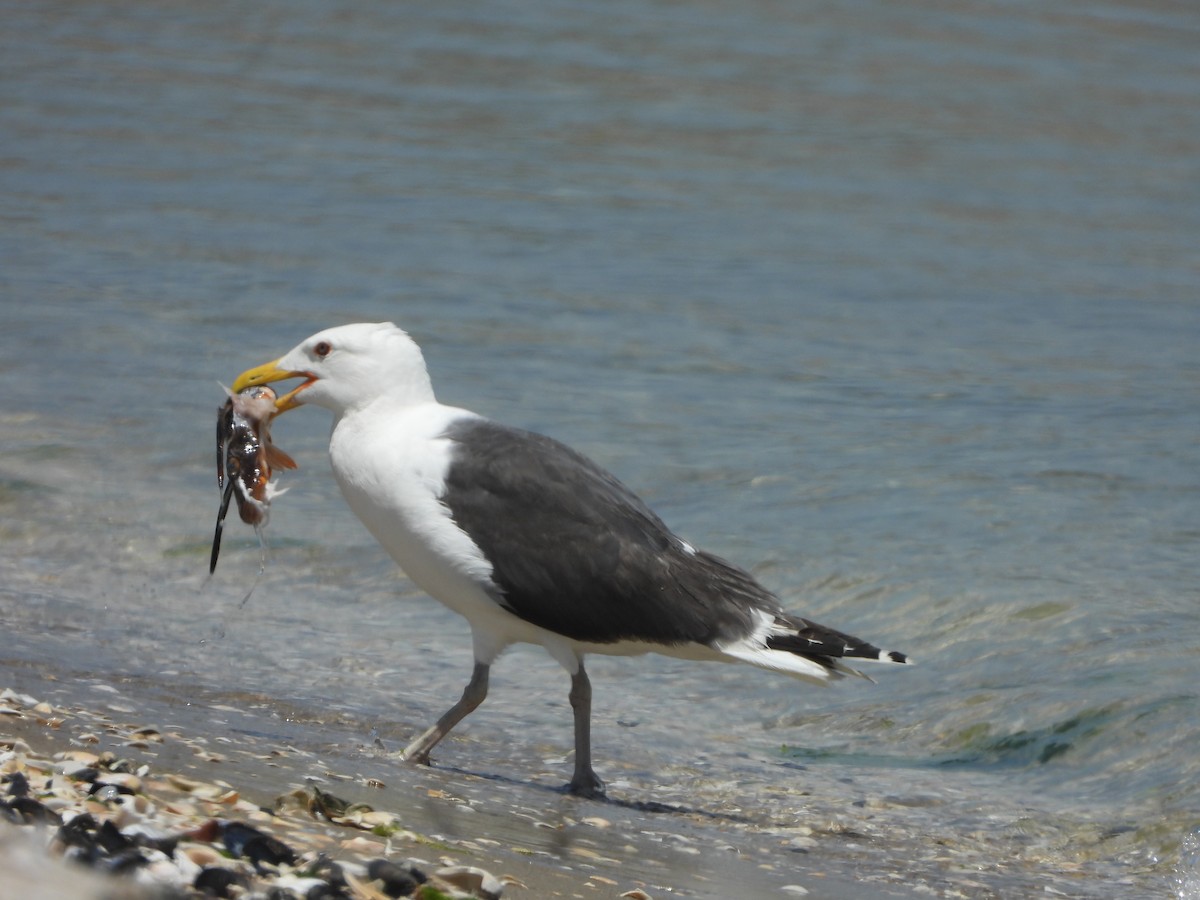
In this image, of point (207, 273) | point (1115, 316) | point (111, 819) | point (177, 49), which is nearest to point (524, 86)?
point (177, 49)

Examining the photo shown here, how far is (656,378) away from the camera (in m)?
11.7

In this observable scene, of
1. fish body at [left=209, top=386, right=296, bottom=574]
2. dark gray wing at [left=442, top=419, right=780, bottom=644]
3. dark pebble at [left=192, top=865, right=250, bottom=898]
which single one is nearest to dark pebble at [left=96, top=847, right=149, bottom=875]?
dark pebble at [left=192, top=865, right=250, bottom=898]

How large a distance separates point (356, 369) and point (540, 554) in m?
0.94

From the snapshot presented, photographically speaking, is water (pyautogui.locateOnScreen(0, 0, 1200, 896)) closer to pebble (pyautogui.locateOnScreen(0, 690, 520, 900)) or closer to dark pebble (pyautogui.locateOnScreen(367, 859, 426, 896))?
pebble (pyautogui.locateOnScreen(0, 690, 520, 900))

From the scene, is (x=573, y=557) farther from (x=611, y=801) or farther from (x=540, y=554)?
(x=611, y=801)

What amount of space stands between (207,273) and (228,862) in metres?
10.2

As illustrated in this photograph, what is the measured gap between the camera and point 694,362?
1209 cm

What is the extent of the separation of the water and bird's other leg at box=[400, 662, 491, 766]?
26 cm

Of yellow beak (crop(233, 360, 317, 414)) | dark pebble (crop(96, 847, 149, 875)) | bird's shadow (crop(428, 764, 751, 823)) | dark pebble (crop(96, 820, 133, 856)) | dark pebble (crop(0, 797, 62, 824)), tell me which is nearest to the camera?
dark pebble (crop(96, 847, 149, 875))

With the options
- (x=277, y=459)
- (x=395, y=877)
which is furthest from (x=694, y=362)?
(x=395, y=877)

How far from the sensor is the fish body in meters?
6.48

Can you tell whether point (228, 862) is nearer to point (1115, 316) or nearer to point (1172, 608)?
point (1172, 608)

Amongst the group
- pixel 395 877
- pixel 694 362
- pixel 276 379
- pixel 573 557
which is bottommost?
pixel 395 877

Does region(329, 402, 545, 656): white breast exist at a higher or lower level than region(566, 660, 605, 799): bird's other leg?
higher
